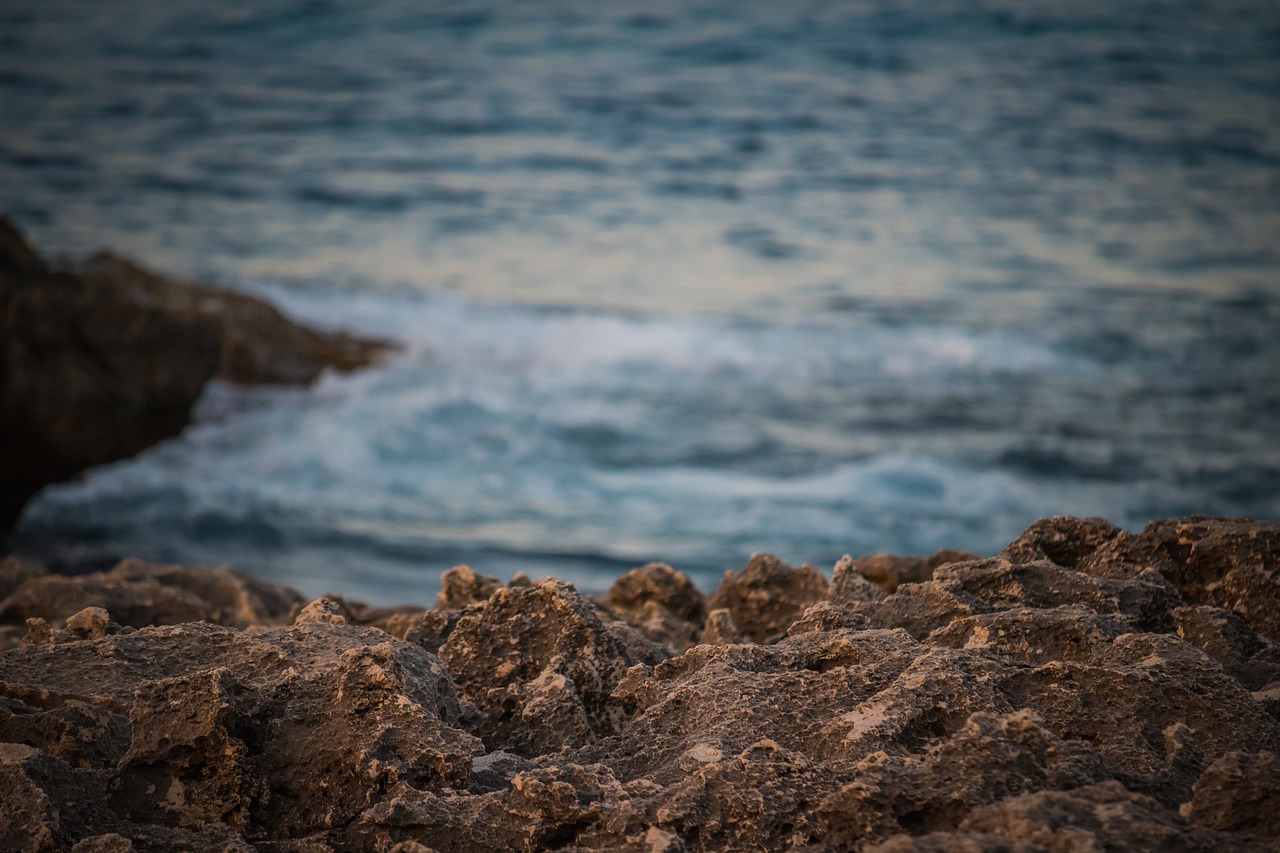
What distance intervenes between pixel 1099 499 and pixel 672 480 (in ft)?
9.74

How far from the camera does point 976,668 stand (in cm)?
192

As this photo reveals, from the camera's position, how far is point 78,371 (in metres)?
6.43

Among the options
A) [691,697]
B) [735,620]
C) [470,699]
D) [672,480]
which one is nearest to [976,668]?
[691,697]

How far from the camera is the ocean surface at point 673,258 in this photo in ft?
27.7

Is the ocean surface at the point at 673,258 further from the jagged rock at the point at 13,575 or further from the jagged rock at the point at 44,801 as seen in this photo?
the jagged rock at the point at 44,801

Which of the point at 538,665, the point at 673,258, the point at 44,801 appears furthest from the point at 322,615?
the point at 673,258

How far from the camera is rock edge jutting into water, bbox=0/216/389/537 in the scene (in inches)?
247

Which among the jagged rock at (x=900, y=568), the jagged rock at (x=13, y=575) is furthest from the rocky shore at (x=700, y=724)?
the jagged rock at (x=13, y=575)

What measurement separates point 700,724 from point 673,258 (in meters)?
13.2

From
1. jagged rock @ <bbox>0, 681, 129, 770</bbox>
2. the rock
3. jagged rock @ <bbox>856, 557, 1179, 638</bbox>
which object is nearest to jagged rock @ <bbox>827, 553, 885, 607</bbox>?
jagged rock @ <bbox>856, 557, 1179, 638</bbox>

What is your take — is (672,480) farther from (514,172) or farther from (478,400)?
(514,172)

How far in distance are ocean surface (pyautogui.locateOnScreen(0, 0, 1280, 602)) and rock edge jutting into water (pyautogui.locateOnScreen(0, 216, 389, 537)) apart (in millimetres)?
809

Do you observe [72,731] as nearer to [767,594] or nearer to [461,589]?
[461,589]

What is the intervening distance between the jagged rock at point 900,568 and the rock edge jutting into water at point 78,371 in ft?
15.0
